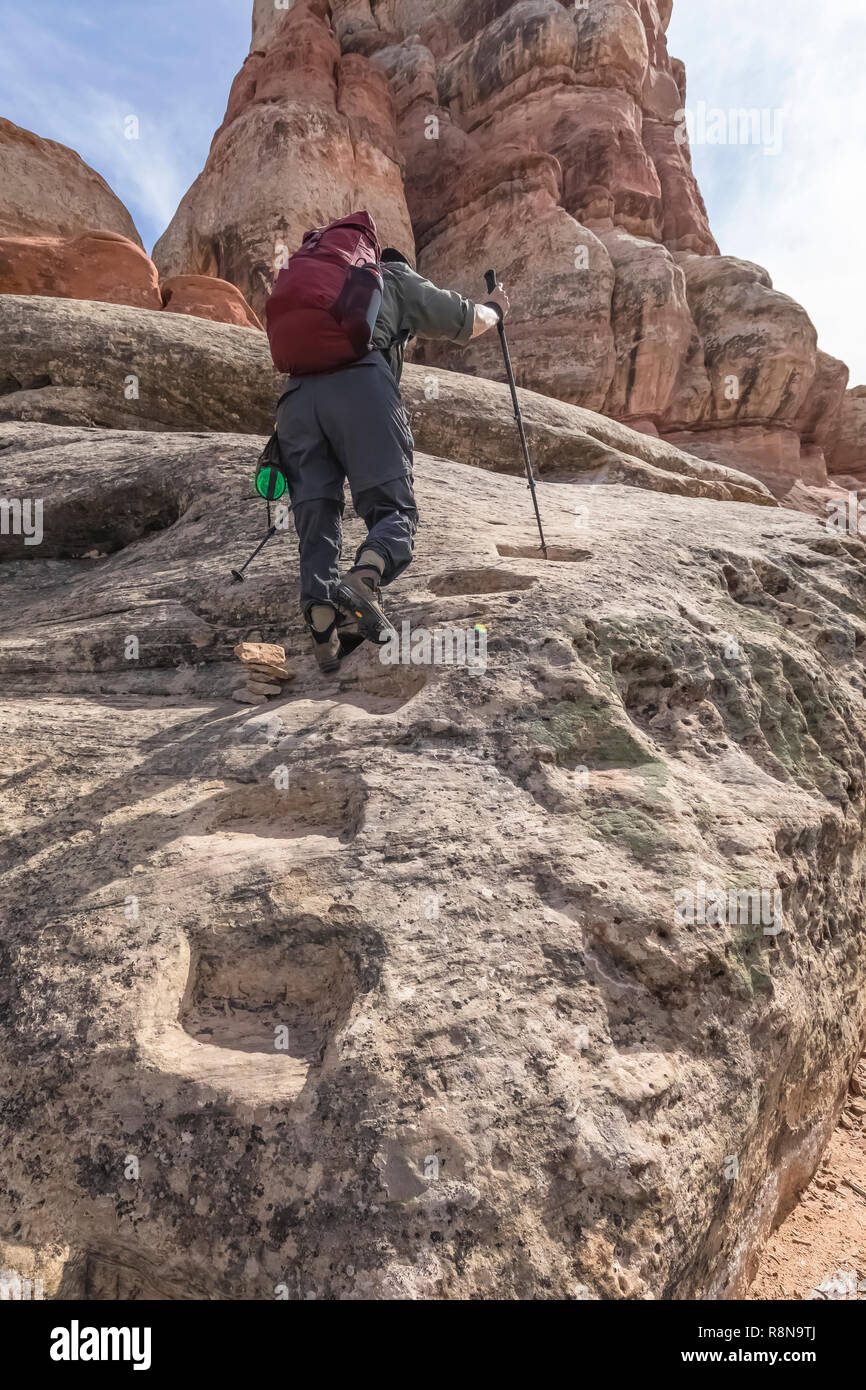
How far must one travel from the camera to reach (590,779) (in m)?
4.15

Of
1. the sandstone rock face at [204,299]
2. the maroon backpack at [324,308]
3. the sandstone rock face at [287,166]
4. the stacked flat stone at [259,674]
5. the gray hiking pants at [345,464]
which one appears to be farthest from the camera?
the sandstone rock face at [287,166]

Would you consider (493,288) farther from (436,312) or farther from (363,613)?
(363,613)

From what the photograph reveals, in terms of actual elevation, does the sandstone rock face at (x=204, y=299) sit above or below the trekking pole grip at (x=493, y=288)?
above

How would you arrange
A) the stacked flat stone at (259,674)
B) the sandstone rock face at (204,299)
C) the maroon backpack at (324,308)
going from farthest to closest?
the sandstone rock face at (204,299) → the stacked flat stone at (259,674) → the maroon backpack at (324,308)

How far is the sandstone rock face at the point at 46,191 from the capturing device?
977 inches

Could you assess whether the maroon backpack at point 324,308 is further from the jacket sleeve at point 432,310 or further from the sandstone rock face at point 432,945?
the sandstone rock face at point 432,945

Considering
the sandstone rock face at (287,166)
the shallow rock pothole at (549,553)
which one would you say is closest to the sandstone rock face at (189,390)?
the shallow rock pothole at (549,553)

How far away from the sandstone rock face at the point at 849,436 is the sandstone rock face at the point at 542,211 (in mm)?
849

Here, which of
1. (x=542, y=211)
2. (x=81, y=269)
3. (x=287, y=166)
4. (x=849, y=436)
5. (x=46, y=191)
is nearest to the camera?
(x=81, y=269)

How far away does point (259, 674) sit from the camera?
17.4ft

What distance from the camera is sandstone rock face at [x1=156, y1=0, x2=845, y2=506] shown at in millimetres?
25688

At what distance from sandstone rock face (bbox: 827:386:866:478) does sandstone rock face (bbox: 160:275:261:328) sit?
23255mm

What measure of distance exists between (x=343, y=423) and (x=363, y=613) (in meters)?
1.16

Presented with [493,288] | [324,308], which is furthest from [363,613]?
[493,288]
